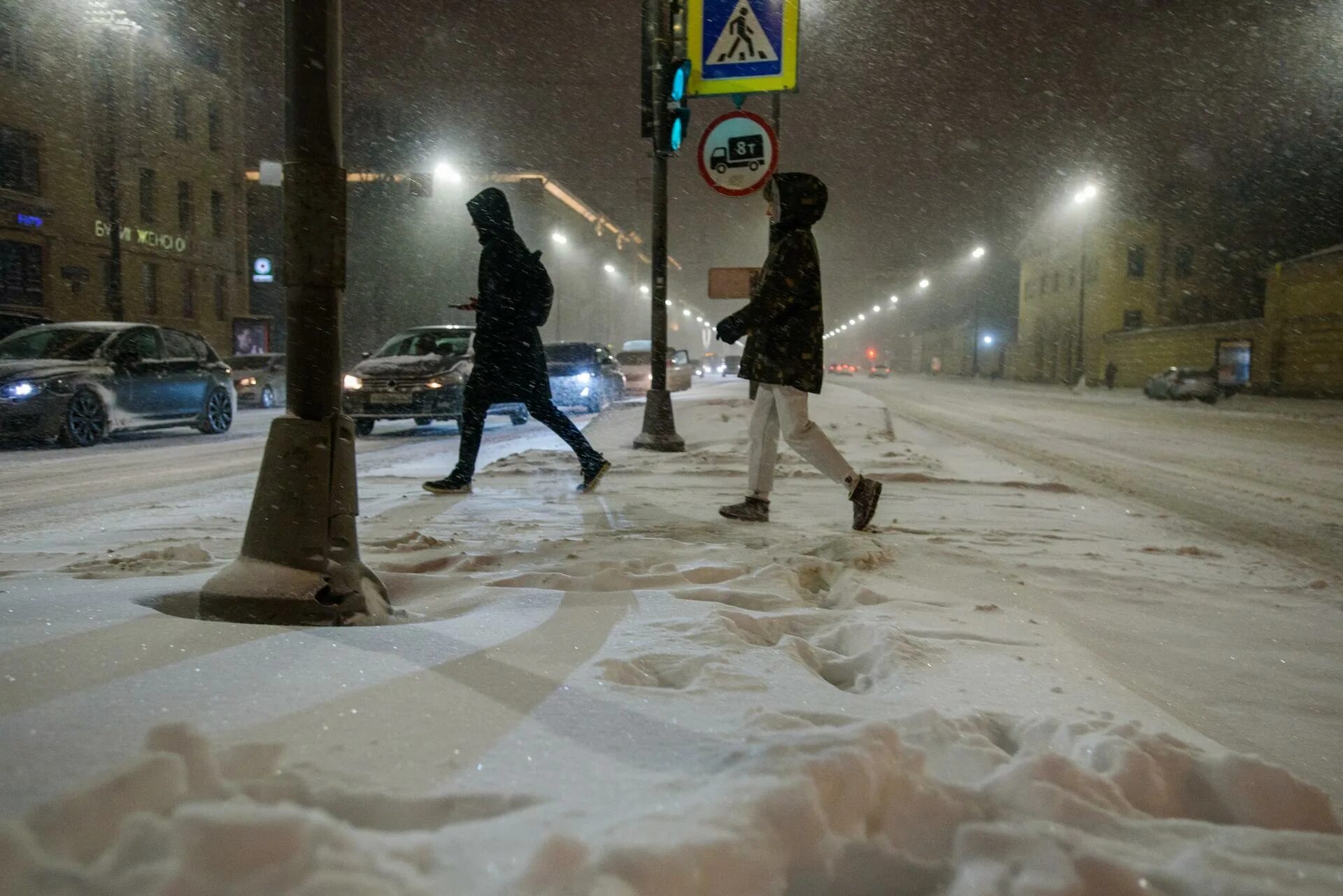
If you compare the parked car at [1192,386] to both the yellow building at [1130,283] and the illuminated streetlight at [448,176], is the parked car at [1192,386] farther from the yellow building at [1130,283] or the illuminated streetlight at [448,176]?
the illuminated streetlight at [448,176]

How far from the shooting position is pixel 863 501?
5.12 meters

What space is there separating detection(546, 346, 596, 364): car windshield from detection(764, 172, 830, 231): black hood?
14.2 m

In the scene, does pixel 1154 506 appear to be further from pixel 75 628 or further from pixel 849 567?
pixel 75 628

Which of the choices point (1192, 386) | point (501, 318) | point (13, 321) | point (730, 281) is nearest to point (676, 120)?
point (730, 281)

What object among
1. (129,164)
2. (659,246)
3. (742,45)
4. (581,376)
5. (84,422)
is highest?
(129,164)

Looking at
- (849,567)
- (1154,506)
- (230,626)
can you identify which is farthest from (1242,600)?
(230,626)

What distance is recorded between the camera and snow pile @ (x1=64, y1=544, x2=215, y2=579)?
3.55 meters

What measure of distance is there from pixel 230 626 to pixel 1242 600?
3.99 meters

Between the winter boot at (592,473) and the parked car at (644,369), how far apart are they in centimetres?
1633

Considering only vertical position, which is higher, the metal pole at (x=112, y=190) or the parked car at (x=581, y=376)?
the metal pole at (x=112, y=190)

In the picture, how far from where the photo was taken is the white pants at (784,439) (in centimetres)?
511

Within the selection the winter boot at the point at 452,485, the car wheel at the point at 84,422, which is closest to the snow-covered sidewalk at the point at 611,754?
the winter boot at the point at 452,485

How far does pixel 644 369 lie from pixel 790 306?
791 inches

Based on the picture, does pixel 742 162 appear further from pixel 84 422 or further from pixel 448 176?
pixel 448 176
